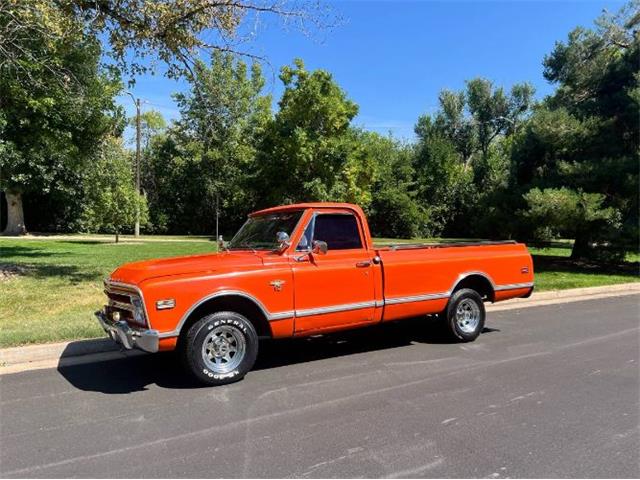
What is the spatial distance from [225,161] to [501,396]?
38243 millimetres

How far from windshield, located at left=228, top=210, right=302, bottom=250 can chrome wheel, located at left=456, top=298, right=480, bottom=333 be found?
2.68m

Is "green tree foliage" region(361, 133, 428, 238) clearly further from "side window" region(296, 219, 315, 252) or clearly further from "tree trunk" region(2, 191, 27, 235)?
"side window" region(296, 219, 315, 252)

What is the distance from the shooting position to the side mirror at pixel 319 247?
6.29m

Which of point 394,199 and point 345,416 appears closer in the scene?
point 345,416

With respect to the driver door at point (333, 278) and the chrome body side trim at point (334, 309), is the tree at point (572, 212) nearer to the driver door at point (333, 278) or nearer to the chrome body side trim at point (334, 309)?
the driver door at point (333, 278)

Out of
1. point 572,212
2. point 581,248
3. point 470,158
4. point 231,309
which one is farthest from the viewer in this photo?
point 470,158

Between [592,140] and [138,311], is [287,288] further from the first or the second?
[592,140]

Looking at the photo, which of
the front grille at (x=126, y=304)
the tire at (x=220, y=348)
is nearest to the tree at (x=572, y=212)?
the tire at (x=220, y=348)

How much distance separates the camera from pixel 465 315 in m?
7.79

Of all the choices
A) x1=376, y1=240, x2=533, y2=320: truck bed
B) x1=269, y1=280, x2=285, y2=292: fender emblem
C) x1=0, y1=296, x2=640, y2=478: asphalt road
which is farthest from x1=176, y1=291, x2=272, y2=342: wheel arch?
x1=376, y1=240, x2=533, y2=320: truck bed

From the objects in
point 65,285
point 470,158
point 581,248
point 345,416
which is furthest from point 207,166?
point 345,416

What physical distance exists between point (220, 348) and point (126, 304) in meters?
1.06

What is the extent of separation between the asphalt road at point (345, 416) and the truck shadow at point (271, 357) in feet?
0.12

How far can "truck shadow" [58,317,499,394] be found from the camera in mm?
5859
